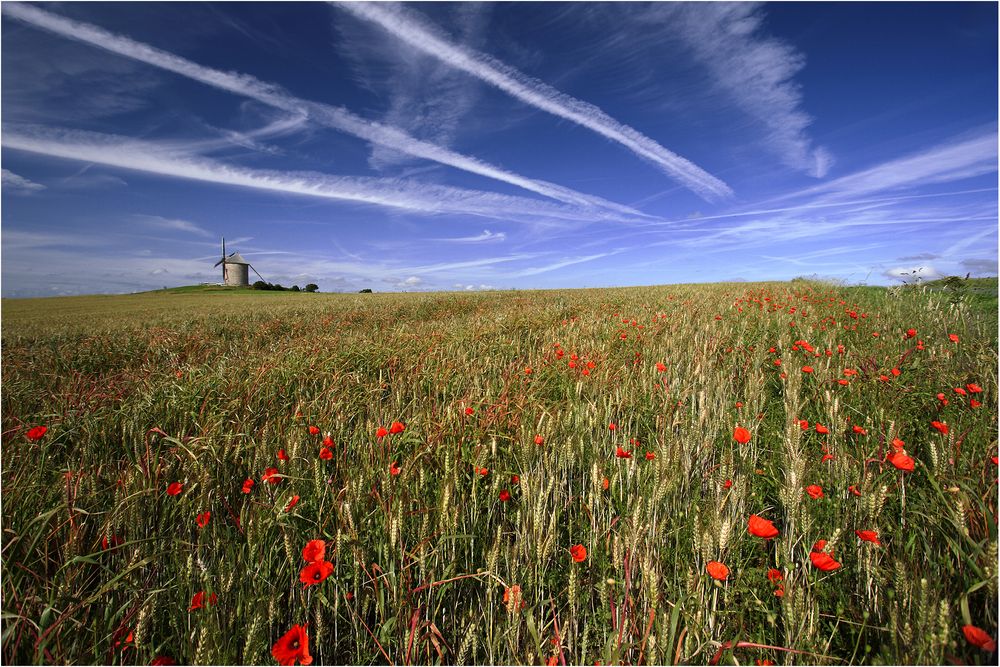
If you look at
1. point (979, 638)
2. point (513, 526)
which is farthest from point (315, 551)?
point (979, 638)

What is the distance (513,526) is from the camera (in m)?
1.78

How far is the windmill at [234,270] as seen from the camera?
68062 mm

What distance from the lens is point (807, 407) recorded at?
2908 millimetres

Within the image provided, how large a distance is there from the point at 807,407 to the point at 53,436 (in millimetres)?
5124

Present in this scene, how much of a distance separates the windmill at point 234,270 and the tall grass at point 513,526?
257 feet

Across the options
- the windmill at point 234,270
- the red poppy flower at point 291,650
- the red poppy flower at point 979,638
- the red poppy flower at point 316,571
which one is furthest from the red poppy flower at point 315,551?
the windmill at point 234,270

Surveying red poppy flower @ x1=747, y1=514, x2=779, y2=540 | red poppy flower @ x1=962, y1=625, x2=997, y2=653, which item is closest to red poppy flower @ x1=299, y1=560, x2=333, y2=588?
red poppy flower @ x1=747, y1=514, x2=779, y2=540

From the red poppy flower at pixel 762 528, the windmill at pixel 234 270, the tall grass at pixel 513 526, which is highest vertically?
the windmill at pixel 234 270

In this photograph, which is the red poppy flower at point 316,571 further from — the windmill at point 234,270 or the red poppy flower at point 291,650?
the windmill at point 234,270

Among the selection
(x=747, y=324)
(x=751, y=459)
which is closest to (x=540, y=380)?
(x=751, y=459)

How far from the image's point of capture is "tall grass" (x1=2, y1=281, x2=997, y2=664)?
1.19 meters

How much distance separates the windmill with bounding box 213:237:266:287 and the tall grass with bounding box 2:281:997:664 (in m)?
78.3

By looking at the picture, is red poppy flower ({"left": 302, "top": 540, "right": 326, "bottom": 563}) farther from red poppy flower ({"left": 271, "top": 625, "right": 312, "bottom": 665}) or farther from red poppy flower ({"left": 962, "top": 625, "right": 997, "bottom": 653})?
red poppy flower ({"left": 962, "top": 625, "right": 997, "bottom": 653})

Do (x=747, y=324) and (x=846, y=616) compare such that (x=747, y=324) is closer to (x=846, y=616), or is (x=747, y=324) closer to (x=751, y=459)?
(x=751, y=459)
